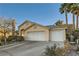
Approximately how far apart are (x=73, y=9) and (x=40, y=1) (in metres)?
0.56

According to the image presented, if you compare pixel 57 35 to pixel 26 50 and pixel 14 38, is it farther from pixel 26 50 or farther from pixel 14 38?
pixel 14 38

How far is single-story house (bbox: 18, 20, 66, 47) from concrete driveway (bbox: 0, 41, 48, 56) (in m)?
0.12

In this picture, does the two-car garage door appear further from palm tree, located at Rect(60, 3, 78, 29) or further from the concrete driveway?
palm tree, located at Rect(60, 3, 78, 29)

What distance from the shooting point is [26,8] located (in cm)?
446

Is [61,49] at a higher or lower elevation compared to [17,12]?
lower

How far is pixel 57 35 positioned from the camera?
4500 millimetres

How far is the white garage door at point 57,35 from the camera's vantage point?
177 inches

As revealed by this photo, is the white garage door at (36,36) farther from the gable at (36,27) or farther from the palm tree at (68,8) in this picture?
the palm tree at (68,8)

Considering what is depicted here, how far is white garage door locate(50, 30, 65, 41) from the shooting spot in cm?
448

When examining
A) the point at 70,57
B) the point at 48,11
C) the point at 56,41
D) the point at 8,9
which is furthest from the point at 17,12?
the point at 70,57

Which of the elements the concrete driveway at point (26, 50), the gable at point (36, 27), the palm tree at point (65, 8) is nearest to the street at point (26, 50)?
the concrete driveway at point (26, 50)

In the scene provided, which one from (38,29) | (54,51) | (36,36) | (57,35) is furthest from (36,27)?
(54,51)

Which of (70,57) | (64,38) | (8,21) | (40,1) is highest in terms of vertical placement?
(40,1)

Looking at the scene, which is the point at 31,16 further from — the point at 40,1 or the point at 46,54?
the point at 46,54
